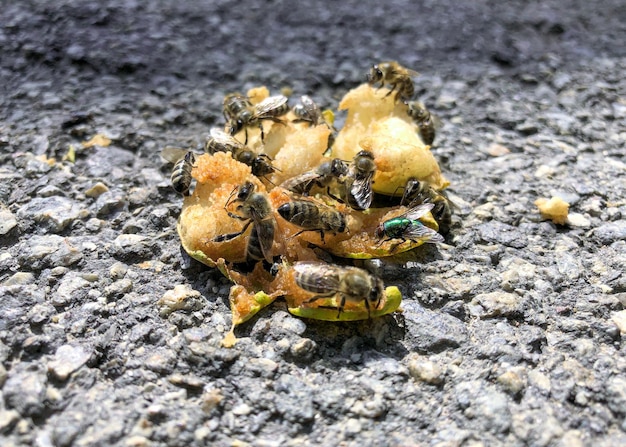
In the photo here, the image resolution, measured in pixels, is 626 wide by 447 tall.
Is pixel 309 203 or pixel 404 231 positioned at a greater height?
pixel 309 203

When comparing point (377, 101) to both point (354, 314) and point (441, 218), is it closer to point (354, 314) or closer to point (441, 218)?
point (441, 218)

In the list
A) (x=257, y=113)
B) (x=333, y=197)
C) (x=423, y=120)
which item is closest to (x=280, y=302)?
(x=333, y=197)

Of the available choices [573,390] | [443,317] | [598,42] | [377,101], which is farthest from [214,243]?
[598,42]

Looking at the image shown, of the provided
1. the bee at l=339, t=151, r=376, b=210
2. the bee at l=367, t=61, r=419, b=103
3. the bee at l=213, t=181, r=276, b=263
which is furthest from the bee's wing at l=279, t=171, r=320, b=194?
the bee at l=367, t=61, r=419, b=103

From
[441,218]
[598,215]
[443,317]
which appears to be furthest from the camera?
[598,215]

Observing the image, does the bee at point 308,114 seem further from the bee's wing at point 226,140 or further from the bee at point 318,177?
the bee at point 318,177

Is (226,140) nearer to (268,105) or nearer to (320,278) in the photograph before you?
(268,105)

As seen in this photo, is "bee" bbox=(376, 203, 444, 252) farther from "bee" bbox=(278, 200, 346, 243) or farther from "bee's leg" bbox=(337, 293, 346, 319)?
"bee's leg" bbox=(337, 293, 346, 319)
